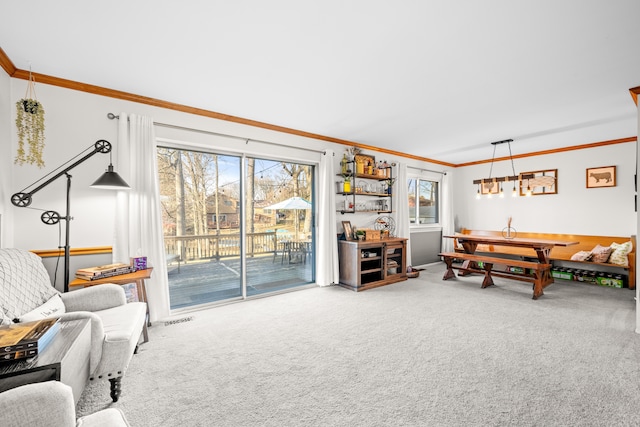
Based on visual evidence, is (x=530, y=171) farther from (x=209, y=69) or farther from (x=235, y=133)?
(x=209, y=69)

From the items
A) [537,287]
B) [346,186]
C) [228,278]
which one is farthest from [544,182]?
[228,278]

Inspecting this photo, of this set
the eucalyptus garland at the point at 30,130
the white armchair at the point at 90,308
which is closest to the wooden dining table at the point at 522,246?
the white armchair at the point at 90,308

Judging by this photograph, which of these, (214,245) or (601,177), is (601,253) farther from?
(214,245)

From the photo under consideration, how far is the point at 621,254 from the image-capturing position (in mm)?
4512

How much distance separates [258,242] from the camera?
4223 millimetres

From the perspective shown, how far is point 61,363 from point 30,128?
237 cm

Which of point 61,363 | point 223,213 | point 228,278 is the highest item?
point 223,213

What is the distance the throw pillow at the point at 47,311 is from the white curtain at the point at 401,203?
503cm

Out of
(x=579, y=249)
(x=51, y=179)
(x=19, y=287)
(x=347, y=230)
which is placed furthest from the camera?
(x=579, y=249)

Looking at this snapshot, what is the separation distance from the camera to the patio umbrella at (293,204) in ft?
14.4

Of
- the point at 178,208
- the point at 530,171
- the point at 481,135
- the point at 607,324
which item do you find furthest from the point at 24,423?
the point at 530,171

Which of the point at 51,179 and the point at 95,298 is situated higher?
the point at 51,179

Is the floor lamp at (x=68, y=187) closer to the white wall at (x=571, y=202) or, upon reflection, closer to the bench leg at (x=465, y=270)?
the bench leg at (x=465, y=270)

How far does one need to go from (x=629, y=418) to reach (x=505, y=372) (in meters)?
0.63
